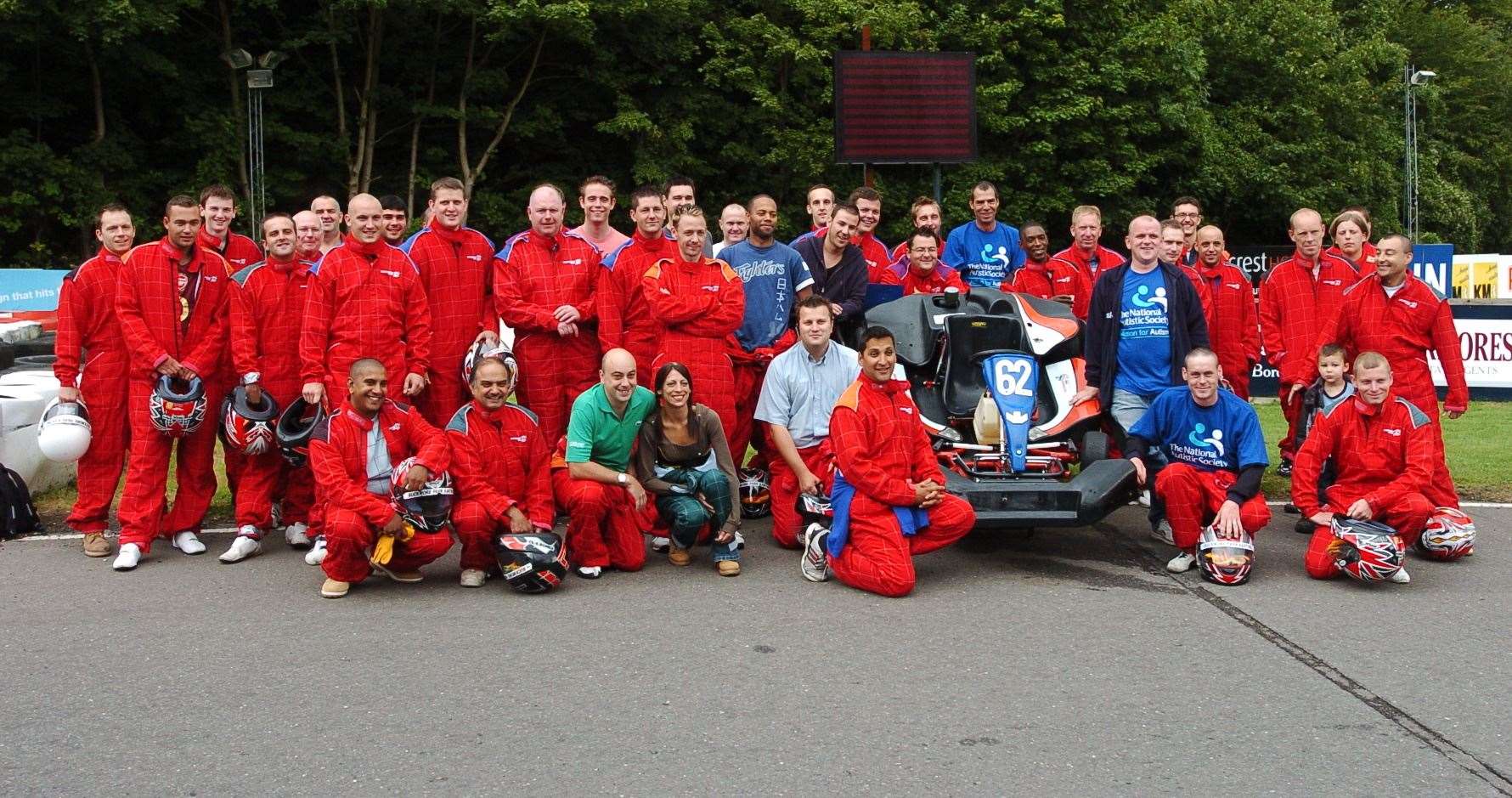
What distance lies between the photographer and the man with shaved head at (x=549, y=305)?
27.1 ft

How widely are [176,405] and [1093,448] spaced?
5.07 meters

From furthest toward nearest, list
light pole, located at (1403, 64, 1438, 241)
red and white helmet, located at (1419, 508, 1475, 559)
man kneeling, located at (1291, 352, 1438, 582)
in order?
light pole, located at (1403, 64, 1438, 241)
red and white helmet, located at (1419, 508, 1475, 559)
man kneeling, located at (1291, 352, 1438, 582)

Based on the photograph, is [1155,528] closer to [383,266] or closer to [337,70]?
[383,266]

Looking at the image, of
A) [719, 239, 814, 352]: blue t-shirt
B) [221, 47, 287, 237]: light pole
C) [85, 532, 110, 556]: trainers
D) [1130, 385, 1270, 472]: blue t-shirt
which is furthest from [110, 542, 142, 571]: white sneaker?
[221, 47, 287, 237]: light pole

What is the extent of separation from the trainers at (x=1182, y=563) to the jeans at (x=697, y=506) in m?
2.27

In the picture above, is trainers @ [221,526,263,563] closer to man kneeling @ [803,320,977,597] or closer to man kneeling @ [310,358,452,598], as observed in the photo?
man kneeling @ [310,358,452,598]

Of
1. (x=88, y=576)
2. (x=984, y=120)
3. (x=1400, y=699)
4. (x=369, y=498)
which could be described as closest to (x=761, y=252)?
(x=369, y=498)

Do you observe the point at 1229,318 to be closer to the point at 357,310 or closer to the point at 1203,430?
the point at 1203,430

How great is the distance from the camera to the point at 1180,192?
1250 inches

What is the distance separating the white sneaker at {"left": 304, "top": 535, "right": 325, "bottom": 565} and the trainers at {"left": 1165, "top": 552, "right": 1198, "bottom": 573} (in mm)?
4427

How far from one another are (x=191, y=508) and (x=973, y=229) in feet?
19.0

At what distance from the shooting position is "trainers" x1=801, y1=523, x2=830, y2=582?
7.00 metres

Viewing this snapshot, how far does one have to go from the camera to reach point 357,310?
7.57 metres

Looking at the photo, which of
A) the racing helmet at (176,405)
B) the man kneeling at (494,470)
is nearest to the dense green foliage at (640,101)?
the racing helmet at (176,405)
